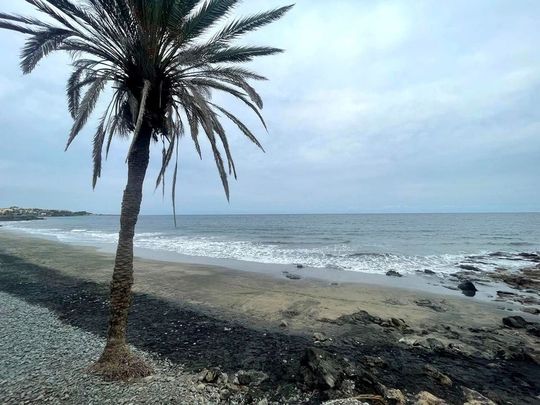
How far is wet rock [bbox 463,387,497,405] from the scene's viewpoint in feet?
19.1

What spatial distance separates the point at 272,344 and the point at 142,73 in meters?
7.15

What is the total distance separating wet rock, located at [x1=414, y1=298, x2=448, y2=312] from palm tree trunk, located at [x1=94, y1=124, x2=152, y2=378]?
11465 millimetres

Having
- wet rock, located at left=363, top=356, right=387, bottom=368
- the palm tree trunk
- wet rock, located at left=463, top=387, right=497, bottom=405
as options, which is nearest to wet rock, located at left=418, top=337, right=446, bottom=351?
wet rock, located at left=363, top=356, right=387, bottom=368

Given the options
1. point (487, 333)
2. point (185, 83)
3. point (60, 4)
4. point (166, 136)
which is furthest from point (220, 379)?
point (487, 333)

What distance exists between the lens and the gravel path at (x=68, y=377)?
210 inches

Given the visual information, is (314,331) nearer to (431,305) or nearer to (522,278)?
(431,305)

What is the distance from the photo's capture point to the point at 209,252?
30.6 metres

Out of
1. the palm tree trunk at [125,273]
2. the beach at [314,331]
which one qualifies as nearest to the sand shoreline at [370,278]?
the beach at [314,331]

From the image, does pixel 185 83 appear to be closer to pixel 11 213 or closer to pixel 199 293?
pixel 199 293

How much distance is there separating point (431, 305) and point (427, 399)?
8.42 m

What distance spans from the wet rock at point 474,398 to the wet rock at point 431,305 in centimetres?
692

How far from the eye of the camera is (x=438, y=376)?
6781mm

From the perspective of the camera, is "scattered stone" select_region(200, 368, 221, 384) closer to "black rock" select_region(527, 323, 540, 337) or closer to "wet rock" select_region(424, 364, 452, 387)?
"wet rock" select_region(424, 364, 452, 387)

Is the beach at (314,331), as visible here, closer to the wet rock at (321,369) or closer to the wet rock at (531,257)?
the wet rock at (321,369)
